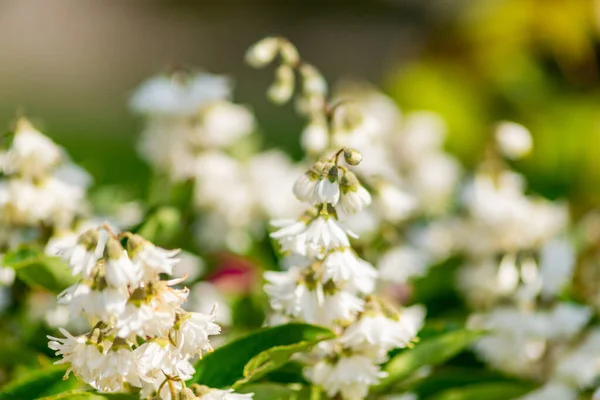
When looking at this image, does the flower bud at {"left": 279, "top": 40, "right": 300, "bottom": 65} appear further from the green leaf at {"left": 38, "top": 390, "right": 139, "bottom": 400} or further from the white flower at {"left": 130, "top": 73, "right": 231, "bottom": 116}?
the green leaf at {"left": 38, "top": 390, "right": 139, "bottom": 400}

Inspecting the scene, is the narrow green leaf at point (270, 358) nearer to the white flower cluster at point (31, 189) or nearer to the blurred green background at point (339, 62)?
the white flower cluster at point (31, 189)

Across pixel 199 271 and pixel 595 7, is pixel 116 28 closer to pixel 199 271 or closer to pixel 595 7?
pixel 595 7

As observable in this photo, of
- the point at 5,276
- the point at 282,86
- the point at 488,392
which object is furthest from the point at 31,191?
the point at 488,392

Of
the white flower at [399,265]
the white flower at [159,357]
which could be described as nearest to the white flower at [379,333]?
the white flower at [159,357]

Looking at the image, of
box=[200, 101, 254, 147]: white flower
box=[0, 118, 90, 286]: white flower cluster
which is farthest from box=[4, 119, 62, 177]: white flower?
box=[200, 101, 254, 147]: white flower

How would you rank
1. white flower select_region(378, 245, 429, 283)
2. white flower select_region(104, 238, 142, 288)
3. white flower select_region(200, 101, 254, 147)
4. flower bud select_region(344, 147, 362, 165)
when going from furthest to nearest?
1. white flower select_region(200, 101, 254, 147)
2. white flower select_region(378, 245, 429, 283)
3. flower bud select_region(344, 147, 362, 165)
4. white flower select_region(104, 238, 142, 288)

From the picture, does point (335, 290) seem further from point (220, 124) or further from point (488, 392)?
point (220, 124)
